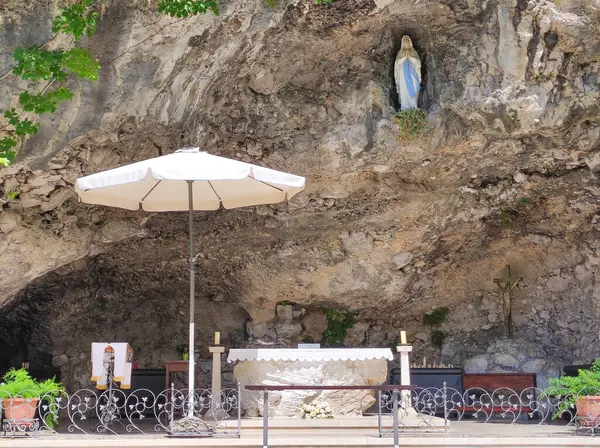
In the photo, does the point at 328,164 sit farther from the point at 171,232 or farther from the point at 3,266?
the point at 3,266

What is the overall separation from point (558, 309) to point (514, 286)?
0.77 meters

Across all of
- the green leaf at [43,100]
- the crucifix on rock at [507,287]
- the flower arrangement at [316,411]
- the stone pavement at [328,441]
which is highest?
the green leaf at [43,100]

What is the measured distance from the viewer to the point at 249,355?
28.3 ft

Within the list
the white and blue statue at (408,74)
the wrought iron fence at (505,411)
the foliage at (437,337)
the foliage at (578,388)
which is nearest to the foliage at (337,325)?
the foliage at (437,337)

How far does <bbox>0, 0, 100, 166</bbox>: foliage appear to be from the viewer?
8.13 metres

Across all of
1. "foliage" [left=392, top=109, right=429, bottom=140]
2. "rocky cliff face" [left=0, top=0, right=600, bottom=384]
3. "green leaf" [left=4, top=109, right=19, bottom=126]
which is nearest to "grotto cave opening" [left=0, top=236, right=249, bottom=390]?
"rocky cliff face" [left=0, top=0, right=600, bottom=384]

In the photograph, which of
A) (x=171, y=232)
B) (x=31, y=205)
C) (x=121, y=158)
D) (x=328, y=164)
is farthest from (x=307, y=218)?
(x=31, y=205)

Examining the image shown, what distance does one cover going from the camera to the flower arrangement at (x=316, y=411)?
8.76m

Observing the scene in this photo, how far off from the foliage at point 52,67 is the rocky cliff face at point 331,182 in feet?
0.83

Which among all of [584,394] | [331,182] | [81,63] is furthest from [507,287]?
[81,63]

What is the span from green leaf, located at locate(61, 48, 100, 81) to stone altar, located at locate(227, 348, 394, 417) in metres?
3.62

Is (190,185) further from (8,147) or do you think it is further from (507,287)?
(507,287)

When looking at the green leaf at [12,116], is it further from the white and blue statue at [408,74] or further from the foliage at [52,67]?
the white and blue statue at [408,74]

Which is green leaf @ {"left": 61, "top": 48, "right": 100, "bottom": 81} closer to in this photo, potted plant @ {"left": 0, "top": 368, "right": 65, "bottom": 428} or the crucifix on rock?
potted plant @ {"left": 0, "top": 368, "right": 65, "bottom": 428}
